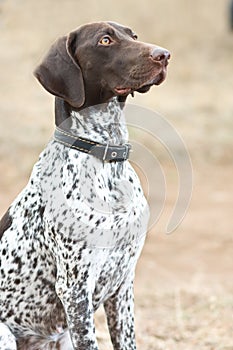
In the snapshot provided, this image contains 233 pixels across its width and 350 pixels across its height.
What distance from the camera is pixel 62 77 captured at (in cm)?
412

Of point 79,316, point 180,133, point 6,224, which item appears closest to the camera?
point 79,316

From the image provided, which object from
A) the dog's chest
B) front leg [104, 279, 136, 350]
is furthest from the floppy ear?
front leg [104, 279, 136, 350]

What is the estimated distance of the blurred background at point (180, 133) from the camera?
6.42 metres

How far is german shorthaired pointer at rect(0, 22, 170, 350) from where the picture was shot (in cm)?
411

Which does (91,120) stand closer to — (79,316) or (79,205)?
(79,205)

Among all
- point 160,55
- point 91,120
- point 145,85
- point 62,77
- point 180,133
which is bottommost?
point 91,120

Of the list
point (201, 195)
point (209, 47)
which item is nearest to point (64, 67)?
point (201, 195)

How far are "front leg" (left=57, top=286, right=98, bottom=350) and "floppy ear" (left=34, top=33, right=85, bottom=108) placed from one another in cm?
92

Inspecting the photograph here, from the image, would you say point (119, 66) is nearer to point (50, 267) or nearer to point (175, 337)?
point (50, 267)

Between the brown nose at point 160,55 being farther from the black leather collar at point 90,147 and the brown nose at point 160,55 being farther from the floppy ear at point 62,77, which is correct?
the black leather collar at point 90,147

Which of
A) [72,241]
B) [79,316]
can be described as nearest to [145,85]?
[72,241]

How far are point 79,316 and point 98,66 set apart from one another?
1228 mm

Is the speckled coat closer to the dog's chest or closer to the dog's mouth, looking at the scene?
the dog's chest

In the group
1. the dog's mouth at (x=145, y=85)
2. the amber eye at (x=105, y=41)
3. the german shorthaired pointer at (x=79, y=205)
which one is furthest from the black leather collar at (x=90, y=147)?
the amber eye at (x=105, y=41)
